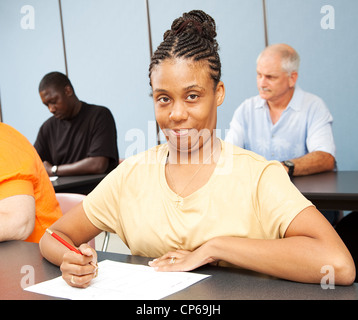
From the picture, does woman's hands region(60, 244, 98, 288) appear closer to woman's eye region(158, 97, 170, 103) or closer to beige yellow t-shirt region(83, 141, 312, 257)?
beige yellow t-shirt region(83, 141, 312, 257)

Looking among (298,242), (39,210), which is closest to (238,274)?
(298,242)

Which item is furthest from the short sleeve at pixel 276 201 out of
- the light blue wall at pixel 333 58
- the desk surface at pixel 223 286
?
the light blue wall at pixel 333 58

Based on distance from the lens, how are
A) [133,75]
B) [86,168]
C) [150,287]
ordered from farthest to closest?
[133,75] < [86,168] < [150,287]

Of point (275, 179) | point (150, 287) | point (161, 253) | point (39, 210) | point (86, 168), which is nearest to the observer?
point (150, 287)

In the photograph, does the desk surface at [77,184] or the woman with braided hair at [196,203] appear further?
the desk surface at [77,184]

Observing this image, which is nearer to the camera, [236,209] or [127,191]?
[236,209]

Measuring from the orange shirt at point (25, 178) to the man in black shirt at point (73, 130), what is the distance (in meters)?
2.01

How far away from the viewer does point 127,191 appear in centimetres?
136

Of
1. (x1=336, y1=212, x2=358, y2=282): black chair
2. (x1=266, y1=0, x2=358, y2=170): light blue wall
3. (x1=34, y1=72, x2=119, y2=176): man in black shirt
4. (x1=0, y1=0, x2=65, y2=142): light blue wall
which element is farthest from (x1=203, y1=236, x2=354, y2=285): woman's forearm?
(x1=0, y1=0, x2=65, y2=142): light blue wall

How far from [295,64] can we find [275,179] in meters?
2.42

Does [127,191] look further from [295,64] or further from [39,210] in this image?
[295,64]

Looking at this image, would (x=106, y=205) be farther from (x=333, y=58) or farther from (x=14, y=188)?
(x=333, y=58)

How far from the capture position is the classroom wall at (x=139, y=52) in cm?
440

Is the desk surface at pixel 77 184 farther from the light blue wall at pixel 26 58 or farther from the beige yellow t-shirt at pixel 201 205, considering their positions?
the light blue wall at pixel 26 58
